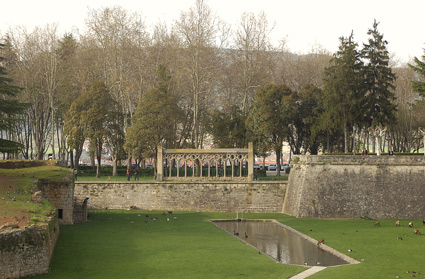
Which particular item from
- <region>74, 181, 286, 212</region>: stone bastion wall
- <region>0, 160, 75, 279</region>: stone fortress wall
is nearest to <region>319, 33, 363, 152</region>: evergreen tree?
<region>74, 181, 286, 212</region>: stone bastion wall

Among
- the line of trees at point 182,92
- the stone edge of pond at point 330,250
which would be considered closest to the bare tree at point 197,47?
the line of trees at point 182,92

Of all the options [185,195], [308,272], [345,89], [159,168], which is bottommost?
[308,272]

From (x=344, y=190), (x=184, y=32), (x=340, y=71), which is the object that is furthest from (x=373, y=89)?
(x=184, y=32)

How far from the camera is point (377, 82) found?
198 ft

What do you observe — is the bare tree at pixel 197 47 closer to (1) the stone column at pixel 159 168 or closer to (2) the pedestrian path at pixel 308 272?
(1) the stone column at pixel 159 168

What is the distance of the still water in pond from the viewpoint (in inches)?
1229

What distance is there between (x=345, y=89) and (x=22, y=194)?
115 feet

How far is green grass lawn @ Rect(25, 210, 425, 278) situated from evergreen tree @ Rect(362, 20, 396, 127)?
1663 centimetres

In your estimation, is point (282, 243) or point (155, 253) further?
point (282, 243)

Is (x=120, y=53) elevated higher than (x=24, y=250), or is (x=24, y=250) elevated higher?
(x=120, y=53)

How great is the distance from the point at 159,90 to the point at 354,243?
33.6 m

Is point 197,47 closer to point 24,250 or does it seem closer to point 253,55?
point 253,55

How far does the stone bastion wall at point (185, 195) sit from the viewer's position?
52594mm

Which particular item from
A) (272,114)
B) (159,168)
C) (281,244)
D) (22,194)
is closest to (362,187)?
(281,244)
